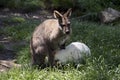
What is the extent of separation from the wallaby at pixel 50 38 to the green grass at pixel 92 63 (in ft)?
1.40

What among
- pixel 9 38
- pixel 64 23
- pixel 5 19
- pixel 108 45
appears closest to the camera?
pixel 64 23

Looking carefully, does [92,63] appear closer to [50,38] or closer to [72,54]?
[72,54]

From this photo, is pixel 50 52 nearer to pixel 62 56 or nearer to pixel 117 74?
pixel 62 56

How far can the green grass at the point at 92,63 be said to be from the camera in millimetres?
6844

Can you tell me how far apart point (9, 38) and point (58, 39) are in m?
4.36

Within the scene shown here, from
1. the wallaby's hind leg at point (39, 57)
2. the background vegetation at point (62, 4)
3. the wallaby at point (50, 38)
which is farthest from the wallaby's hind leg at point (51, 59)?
the background vegetation at point (62, 4)

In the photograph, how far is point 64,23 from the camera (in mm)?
7598

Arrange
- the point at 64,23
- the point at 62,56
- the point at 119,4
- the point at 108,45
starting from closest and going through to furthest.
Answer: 1. the point at 64,23
2. the point at 62,56
3. the point at 108,45
4. the point at 119,4

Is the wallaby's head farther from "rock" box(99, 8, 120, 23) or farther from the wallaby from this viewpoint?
"rock" box(99, 8, 120, 23)

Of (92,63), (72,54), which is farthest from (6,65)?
(92,63)

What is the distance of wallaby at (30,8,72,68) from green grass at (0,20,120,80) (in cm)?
43

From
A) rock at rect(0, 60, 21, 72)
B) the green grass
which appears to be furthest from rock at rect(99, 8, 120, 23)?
rock at rect(0, 60, 21, 72)

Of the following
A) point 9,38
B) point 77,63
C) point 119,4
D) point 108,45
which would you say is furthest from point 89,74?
point 119,4

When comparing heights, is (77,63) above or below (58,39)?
below
